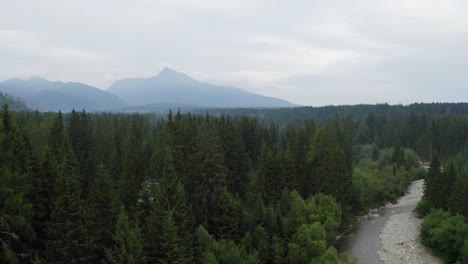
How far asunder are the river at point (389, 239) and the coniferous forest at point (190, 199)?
6.71 feet

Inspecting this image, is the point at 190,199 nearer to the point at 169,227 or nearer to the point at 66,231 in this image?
the point at 169,227

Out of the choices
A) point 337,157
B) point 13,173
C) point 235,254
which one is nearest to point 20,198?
point 13,173

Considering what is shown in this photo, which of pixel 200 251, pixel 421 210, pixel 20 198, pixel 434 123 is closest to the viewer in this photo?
pixel 20 198

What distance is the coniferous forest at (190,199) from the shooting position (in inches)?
973

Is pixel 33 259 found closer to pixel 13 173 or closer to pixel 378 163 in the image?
pixel 13 173

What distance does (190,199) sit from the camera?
41625 mm

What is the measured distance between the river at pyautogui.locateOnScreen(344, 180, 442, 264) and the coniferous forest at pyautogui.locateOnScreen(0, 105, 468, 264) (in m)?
2.05

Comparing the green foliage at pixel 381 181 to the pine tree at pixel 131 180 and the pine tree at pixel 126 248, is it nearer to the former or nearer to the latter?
the pine tree at pixel 131 180

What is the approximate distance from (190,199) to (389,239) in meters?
29.4

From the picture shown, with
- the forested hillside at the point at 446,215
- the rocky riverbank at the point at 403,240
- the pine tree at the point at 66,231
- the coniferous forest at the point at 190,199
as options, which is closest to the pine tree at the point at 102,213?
the coniferous forest at the point at 190,199

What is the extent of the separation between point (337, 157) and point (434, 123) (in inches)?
3822

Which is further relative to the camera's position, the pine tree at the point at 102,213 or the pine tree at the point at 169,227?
the pine tree at the point at 102,213

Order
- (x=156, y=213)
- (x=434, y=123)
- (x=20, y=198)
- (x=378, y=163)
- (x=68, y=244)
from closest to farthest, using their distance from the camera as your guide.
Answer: (x=20, y=198) < (x=68, y=244) < (x=156, y=213) < (x=378, y=163) < (x=434, y=123)

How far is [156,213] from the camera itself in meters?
29.6
